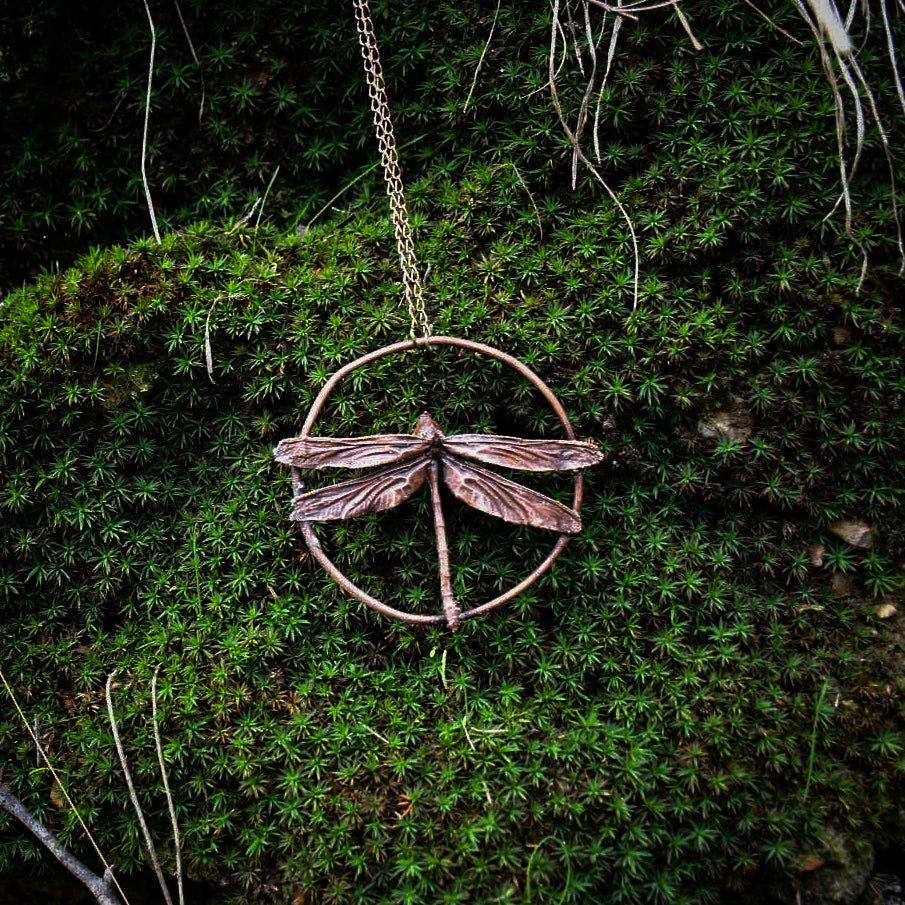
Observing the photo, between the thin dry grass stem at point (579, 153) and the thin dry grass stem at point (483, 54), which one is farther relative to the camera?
the thin dry grass stem at point (483, 54)

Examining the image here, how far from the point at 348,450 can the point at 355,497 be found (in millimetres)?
178

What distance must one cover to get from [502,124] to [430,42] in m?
0.47

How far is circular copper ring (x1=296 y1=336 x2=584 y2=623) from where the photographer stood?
9.80ft

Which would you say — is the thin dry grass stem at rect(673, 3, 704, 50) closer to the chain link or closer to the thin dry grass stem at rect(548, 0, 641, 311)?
the thin dry grass stem at rect(548, 0, 641, 311)

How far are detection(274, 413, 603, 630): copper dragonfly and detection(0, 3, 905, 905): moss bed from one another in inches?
6.6

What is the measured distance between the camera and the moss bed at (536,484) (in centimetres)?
300

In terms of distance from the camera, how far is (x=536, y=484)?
320 cm

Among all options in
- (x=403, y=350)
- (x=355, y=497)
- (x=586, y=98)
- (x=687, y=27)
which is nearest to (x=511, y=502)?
(x=355, y=497)

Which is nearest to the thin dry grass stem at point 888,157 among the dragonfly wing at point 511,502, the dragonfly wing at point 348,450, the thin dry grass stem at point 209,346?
the dragonfly wing at point 511,502

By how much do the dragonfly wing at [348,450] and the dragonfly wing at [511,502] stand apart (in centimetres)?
20

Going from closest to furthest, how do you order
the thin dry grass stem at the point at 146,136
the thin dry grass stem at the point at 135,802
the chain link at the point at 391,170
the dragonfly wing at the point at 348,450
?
the thin dry grass stem at the point at 135,802, the dragonfly wing at the point at 348,450, the chain link at the point at 391,170, the thin dry grass stem at the point at 146,136

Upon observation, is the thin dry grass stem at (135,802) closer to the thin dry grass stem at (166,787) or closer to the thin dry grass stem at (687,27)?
the thin dry grass stem at (166,787)

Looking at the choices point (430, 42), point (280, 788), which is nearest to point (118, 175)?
point (430, 42)

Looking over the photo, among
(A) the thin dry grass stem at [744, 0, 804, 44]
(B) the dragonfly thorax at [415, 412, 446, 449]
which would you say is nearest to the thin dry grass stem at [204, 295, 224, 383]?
(B) the dragonfly thorax at [415, 412, 446, 449]
